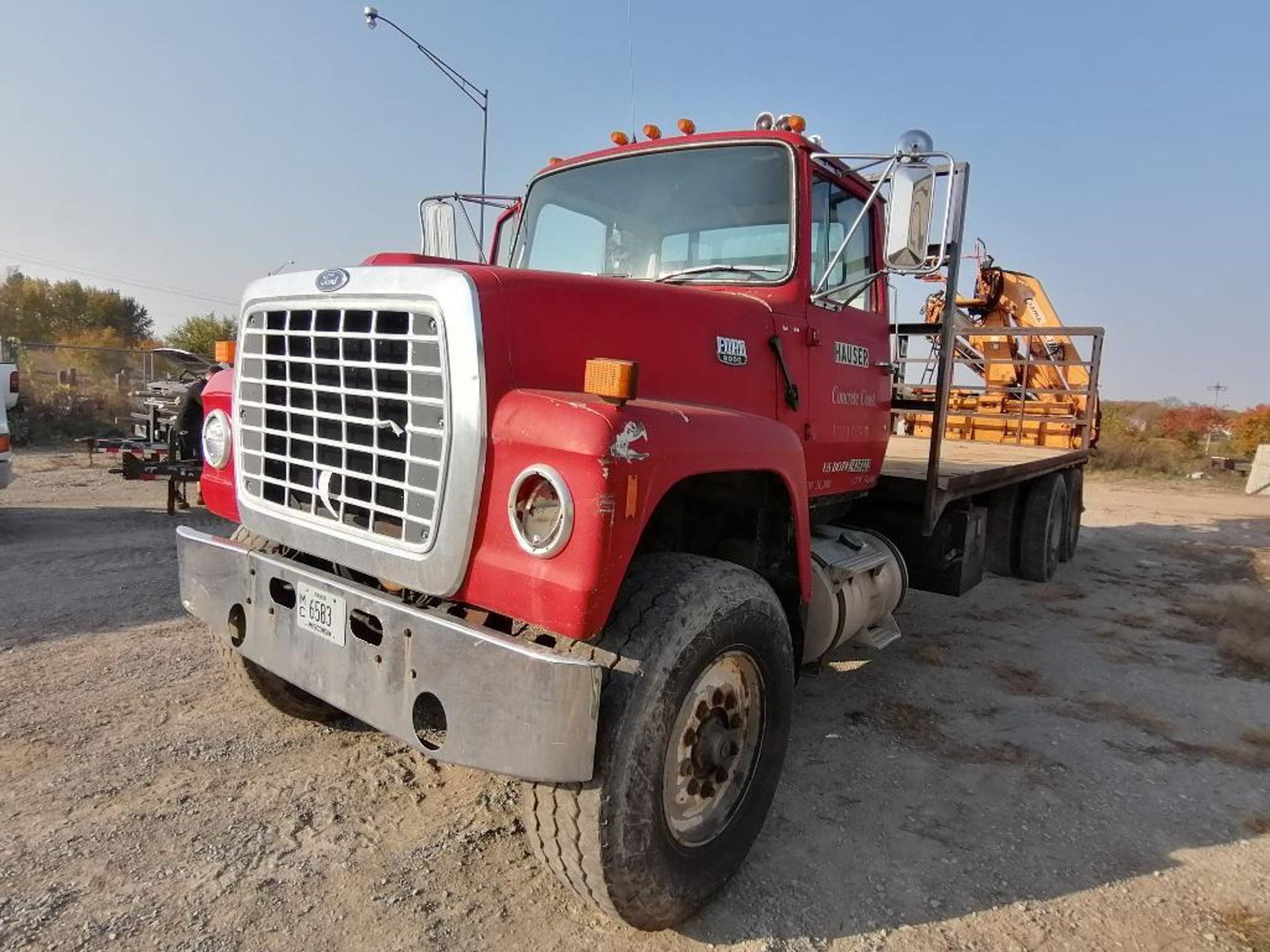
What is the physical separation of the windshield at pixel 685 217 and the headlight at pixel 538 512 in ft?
5.44

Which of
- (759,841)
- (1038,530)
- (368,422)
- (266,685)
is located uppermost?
(368,422)

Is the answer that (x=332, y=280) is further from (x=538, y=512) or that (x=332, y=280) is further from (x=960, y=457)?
(x=960, y=457)

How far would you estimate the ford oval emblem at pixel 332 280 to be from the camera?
99.2 inches

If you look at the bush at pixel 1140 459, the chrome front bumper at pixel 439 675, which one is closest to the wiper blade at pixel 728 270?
the chrome front bumper at pixel 439 675

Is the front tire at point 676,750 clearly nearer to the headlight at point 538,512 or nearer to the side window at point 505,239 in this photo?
the headlight at point 538,512

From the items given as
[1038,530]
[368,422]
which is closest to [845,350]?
→ [368,422]

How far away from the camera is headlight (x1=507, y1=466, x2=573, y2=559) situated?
2.04m

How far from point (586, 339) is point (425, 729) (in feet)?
4.32

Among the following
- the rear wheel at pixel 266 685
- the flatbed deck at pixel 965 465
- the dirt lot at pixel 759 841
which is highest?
the flatbed deck at pixel 965 465

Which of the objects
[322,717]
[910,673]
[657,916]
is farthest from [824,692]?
[322,717]

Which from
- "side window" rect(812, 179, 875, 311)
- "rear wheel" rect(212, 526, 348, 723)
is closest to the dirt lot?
"rear wheel" rect(212, 526, 348, 723)

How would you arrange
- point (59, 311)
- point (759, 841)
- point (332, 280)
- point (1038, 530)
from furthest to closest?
point (59, 311) < point (1038, 530) < point (759, 841) < point (332, 280)

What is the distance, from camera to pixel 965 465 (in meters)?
5.95

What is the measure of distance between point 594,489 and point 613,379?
312 mm
